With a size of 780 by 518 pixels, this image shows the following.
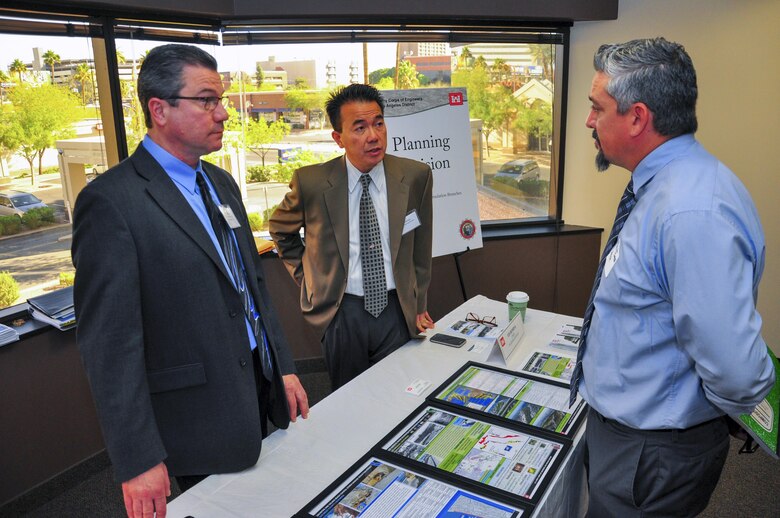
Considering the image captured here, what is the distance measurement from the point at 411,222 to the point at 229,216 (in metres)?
0.97

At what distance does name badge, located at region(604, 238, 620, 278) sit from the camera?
4.19 feet

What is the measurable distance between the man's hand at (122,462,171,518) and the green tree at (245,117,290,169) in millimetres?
2690

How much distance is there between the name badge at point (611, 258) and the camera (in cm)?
128

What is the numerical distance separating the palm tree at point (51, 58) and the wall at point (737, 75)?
328cm

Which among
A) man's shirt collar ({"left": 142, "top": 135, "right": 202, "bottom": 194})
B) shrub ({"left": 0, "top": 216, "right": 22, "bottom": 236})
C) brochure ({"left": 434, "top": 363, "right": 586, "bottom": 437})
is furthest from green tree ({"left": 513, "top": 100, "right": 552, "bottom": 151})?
shrub ({"left": 0, "top": 216, "right": 22, "bottom": 236})

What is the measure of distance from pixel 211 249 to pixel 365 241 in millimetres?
955

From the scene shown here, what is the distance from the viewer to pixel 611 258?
131cm

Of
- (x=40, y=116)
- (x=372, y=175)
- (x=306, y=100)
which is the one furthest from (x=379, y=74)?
(x=40, y=116)

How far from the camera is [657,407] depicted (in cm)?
126

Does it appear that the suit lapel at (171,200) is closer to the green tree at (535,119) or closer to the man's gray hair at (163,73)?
the man's gray hair at (163,73)

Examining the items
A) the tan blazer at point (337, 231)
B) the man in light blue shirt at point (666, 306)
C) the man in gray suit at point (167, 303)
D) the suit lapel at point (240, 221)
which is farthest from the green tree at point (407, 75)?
the man in light blue shirt at point (666, 306)

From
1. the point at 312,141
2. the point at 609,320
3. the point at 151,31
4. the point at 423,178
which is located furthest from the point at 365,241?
the point at 151,31

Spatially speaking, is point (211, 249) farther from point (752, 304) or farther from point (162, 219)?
point (752, 304)

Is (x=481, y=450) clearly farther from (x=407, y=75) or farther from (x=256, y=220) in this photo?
(x=407, y=75)
